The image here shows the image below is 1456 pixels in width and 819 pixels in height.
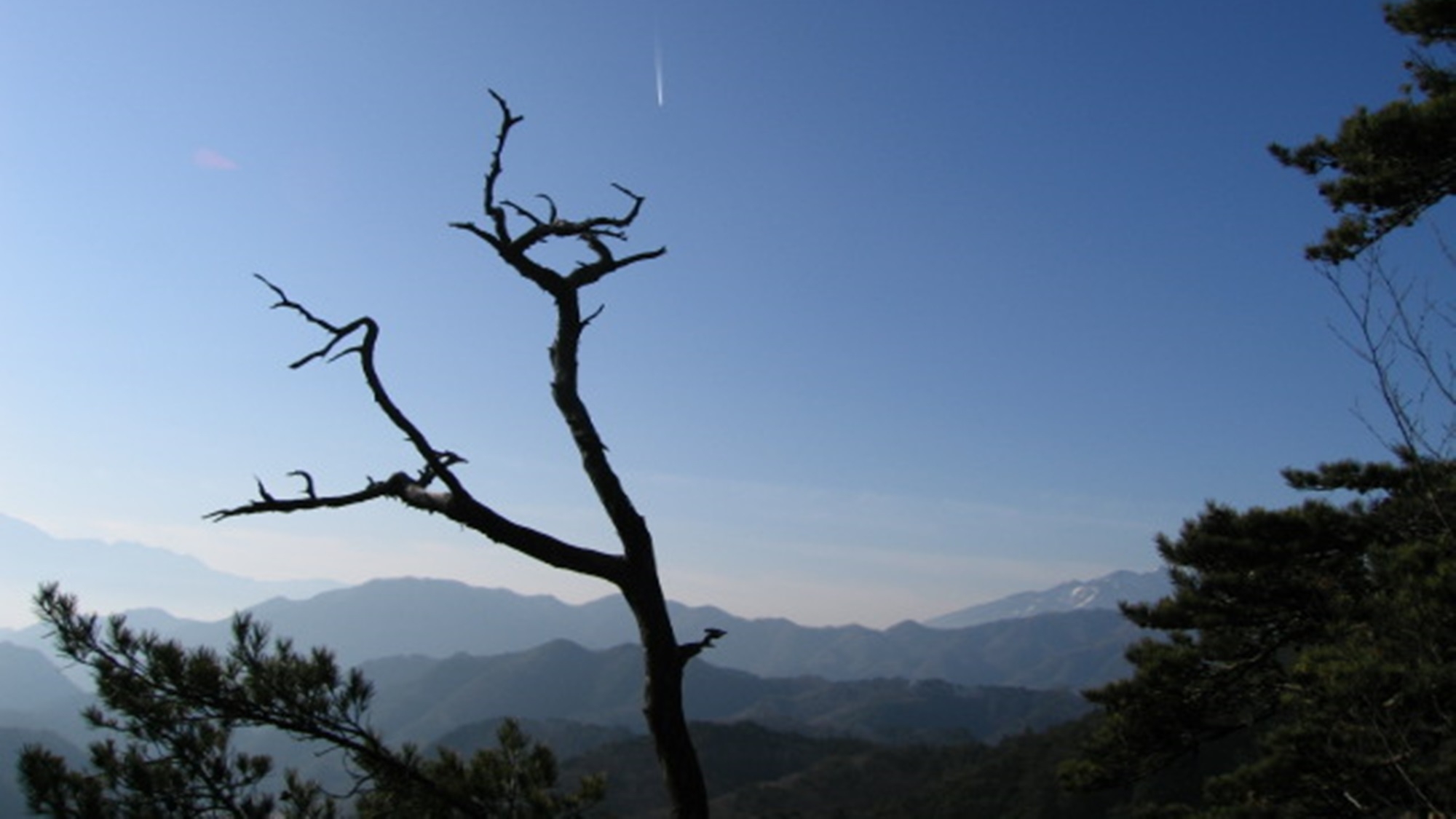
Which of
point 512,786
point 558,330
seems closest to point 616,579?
point 558,330

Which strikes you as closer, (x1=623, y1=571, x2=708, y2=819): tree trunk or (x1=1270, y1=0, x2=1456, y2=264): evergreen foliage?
(x1=623, y1=571, x2=708, y2=819): tree trunk

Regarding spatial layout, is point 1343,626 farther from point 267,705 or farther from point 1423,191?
point 267,705

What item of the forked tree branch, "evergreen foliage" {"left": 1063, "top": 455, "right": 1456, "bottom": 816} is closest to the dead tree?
the forked tree branch

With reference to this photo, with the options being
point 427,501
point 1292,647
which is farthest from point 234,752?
point 1292,647

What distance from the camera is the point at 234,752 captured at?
23.5ft

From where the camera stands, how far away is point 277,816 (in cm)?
692

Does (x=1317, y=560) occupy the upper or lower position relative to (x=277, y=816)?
upper

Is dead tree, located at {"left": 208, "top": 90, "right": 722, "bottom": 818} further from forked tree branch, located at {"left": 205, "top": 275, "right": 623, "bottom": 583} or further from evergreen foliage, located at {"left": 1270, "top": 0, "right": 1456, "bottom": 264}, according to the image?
evergreen foliage, located at {"left": 1270, "top": 0, "right": 1456, "bottom": 264}

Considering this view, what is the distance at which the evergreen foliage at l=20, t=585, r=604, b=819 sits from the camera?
543cm

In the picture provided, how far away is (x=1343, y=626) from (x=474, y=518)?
36.8 ft

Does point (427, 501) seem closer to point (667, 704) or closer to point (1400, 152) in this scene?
point (667, 704)

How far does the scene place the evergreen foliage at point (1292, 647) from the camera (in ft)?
30.8

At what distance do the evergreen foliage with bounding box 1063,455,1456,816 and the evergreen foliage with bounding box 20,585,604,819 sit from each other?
330 inches

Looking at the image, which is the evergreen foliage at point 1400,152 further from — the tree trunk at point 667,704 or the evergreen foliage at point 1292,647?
the tree trunk at point 667,704
